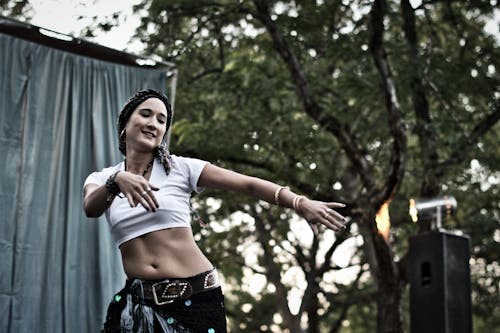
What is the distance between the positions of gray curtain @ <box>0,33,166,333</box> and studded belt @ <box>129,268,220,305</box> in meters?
1.65

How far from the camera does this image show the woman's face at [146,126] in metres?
3.03

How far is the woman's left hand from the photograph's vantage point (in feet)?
8.82

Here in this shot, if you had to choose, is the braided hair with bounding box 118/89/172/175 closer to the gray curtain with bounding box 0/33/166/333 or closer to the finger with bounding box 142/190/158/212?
the finger with bounding box 142/190/158/212

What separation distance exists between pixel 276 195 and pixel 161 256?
0.46 metres

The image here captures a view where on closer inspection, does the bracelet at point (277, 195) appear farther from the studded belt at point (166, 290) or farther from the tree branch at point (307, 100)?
the tree branch at point (307, 100)

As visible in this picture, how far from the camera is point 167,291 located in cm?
286

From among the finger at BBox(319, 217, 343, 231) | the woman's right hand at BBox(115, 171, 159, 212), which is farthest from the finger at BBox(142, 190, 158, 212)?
the finger at BBox(319, 217, 343, 231)

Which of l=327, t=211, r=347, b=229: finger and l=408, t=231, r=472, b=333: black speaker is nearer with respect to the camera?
l=327, t=211, r=347, b=229: finger

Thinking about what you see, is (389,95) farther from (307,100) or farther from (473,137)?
(473,137)

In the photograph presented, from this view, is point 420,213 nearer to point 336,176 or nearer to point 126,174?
point 336,176

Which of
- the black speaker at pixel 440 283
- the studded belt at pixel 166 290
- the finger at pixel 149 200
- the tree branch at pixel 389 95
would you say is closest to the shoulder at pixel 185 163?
the studded belt at pixel 166 290

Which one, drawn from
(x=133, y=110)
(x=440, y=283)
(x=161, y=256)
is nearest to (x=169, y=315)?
(x=161, y=256)

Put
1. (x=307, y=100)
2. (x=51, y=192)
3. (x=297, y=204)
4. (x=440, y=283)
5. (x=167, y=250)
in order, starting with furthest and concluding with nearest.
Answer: (x=307, y=100) < (x=440, y=283) < (x=51, y=192) < (x=167, y=250) < (x=297, y=204)

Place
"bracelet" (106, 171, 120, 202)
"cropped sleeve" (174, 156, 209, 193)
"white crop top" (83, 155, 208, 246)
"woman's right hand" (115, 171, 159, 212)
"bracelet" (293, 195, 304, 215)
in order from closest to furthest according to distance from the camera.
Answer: "woman's right hand" (115, 171, 159, 212), "bracelet" (106, 171, 120, 202), "bracelet" (293, 195, 304, 215), "white crop top" (83, 155, 208, 246), "cropped sleeve" (174, 156, 209, 193)
